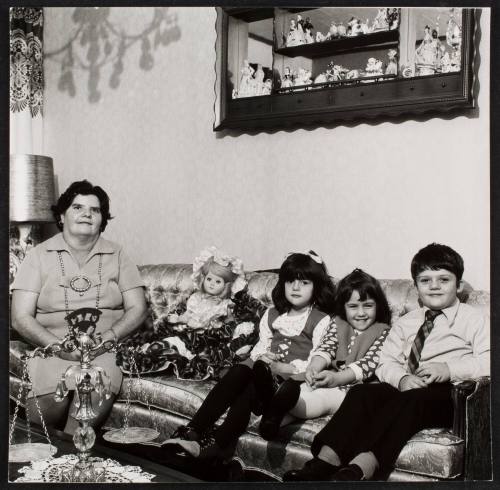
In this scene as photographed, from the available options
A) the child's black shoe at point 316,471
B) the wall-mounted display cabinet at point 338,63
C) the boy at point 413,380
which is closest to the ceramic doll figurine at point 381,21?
the wall-mounted display cabinet at point 338,63

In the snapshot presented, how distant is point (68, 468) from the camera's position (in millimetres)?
2180

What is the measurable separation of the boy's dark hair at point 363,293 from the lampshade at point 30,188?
5.78ft

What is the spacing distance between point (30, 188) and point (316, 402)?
2.02 metres

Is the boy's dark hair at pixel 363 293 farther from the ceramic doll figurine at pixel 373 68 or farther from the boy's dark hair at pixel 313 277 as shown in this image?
the ceramic doll figurine at pixel 373 68

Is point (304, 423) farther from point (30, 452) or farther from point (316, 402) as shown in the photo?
point (30, 452)

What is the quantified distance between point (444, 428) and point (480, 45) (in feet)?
4.79

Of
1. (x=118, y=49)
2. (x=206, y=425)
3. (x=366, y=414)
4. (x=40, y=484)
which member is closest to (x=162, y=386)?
(x=206, y=425)

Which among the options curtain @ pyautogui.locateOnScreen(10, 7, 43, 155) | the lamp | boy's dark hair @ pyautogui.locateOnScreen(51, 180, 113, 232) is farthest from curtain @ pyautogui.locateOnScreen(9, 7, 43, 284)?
boy's dark hair @ pyautogui.locateOnScreen(51, 180, 113, 232)

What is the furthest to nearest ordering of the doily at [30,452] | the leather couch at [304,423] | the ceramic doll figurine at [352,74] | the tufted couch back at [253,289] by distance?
the ceramic doll figurine at [352,74], the tufted couch back at [253,289], the doily at [30,452], the leather couch at [304,423]

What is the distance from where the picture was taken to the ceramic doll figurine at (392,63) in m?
2.85

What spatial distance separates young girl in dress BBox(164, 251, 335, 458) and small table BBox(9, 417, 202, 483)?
239 millimetres

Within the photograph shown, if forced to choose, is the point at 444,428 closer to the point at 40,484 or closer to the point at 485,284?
the point at 485,284

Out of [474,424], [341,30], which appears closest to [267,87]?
[341,30]

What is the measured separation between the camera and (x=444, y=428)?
215 centimetres
